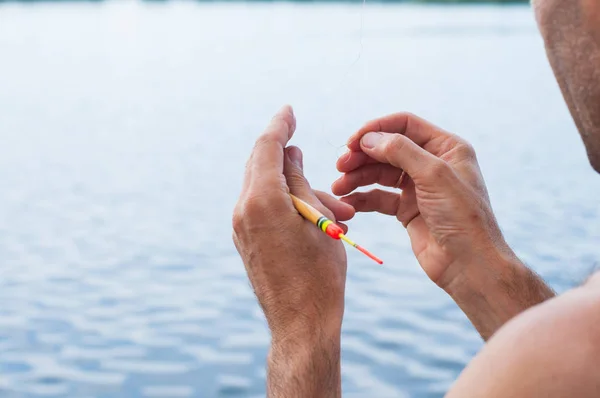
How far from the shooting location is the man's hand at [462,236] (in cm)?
189

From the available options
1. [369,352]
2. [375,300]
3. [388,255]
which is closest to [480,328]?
[369,352]

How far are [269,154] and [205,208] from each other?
8352 millimetres

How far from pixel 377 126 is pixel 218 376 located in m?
4.02

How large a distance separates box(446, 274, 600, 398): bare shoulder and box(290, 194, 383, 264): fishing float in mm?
582

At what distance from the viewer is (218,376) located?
5.93 metres

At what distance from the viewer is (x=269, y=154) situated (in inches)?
73.1

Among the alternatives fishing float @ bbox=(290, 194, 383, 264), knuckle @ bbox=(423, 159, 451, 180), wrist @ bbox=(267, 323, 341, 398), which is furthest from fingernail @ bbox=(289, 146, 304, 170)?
wrist @ bbox=(267, 323, 341, 398)

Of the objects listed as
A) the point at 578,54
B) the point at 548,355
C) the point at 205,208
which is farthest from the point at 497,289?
the point at 205,208

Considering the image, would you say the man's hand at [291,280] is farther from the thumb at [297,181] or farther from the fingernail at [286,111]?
the fingernail at [286,111]

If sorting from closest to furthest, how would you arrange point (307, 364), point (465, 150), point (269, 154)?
1. point (307, 364)
2. point (269, 154)
3. point (465, 150)

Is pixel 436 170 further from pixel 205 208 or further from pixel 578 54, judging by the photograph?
pixel 205 208

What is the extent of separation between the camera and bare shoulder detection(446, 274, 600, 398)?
1.09 m

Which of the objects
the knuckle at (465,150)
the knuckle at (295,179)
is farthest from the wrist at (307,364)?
the knuckle at (465,150)

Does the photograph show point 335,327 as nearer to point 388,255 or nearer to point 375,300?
point 375,300
